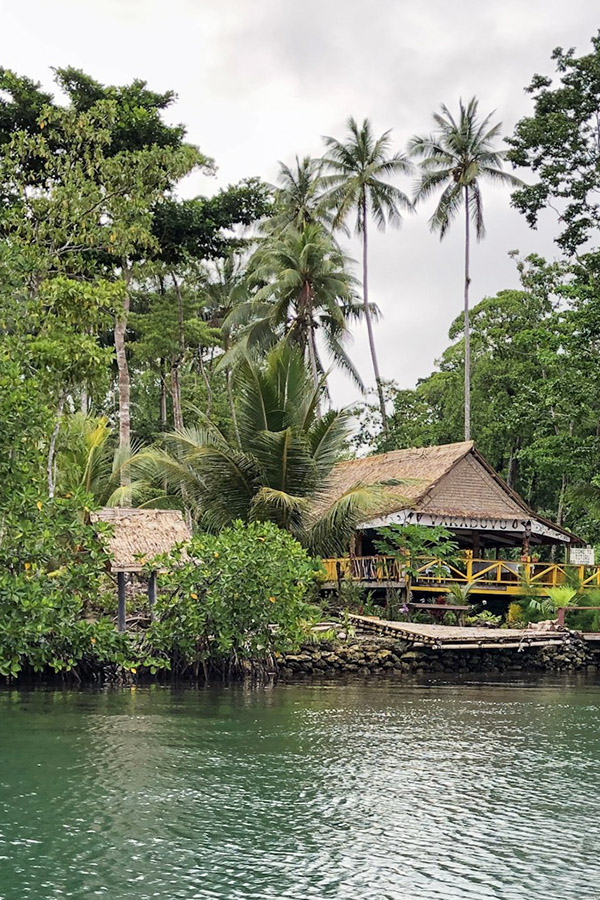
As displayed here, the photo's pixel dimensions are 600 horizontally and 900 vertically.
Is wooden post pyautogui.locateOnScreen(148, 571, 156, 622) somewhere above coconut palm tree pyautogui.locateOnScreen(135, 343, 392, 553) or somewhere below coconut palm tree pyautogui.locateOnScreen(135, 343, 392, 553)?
below

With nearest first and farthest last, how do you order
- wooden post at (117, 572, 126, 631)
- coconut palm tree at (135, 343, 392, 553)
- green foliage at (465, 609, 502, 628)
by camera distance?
wooden post at (117, 572, 126, 631) → coconut palm tree at (135, 343, 392, 553) → green foliage at (465, 609, 502, 628)

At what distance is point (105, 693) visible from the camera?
14.7 m

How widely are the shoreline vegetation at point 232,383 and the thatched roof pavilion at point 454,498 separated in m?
1.30

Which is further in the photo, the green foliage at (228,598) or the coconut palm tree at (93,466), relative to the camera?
the coconut palm tree at (93,466)

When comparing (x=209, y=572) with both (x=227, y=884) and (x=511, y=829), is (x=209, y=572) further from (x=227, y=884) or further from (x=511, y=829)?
(x=227, y=884)

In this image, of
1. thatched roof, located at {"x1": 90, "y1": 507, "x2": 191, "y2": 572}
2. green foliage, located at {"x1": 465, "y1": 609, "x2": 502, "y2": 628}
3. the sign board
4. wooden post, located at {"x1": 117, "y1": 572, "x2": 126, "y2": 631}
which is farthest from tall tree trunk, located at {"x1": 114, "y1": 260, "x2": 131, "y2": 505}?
the sign board

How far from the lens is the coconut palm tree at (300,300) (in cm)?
2852

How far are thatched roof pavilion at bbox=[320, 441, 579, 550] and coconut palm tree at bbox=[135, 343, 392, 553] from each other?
2.81ft

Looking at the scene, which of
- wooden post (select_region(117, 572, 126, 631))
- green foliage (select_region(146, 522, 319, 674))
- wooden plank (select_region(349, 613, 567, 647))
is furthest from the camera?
wooden plank (select_region(349, 613, 567, 647))

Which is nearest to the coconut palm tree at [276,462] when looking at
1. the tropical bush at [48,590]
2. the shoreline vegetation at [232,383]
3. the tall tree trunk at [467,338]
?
the shoreline vegetation at [232,383]

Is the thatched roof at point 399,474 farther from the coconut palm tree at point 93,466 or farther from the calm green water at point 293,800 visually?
the calm green water at point 293,800

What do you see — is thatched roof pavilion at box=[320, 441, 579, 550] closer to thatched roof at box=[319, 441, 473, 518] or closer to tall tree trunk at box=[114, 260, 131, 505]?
thatched roof at box=[319, 441, 473, 518]

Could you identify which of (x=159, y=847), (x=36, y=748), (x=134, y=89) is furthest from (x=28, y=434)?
(x=134, y=89)

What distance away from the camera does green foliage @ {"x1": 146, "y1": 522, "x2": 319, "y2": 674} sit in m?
15.5
